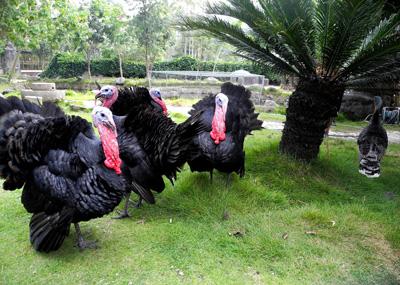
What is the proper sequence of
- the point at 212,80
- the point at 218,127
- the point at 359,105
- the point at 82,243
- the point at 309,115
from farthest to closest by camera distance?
1. the point at 212,80
2. the point at 359,105
3. the point at 309,115
4. the point at 218,127
5. the point at 82,243

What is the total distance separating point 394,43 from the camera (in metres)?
5.30

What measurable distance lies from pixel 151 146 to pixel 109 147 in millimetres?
1086

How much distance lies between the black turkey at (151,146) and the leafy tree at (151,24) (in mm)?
19591

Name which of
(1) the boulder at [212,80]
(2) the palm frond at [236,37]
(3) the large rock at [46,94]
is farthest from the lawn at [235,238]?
(1) the boulder at [212,80]

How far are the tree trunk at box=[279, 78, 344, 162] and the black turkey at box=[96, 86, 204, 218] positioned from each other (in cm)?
235

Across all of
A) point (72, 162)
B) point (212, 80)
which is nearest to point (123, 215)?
point (72, 162)

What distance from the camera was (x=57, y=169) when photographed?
3639mm

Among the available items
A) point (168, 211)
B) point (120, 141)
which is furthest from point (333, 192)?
point (120, 141)

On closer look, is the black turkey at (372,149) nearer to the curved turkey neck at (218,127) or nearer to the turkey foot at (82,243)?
the curved turkey neck at (218,127)

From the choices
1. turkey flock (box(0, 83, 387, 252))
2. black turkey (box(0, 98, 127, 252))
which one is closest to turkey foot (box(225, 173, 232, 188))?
turkey flock (box(0, 83, 387, 252))

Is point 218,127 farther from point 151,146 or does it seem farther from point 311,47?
point 311,47

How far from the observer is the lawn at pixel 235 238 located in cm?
372

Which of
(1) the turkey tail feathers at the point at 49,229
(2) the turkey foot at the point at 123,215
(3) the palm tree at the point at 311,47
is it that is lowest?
(2) the turkey foot at the point at 123,215

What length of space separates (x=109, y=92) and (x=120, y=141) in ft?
3.22
